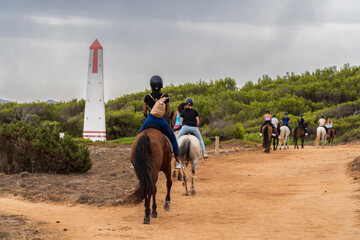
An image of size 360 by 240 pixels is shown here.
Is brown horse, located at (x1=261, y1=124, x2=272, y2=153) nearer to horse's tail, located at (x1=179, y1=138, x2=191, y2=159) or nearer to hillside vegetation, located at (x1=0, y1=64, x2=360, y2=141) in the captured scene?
hillside vegetation, located at (x1=0, y1=64, x2=360, y2=141)

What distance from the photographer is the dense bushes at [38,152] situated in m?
16.9

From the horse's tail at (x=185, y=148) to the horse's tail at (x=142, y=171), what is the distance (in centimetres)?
448

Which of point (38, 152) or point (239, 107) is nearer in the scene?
point (38, 152)

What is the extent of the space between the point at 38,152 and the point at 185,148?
Answer: 6019mm

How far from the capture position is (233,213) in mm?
10422

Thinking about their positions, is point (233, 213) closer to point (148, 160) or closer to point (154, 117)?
point (148, 160)

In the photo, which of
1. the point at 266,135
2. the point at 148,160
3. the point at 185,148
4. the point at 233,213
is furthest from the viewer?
the point at 266,135

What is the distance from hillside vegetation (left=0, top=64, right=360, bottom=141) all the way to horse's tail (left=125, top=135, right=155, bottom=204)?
2909 centimetres

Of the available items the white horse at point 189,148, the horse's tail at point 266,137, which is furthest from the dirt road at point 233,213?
the horse's tail at point 266,137

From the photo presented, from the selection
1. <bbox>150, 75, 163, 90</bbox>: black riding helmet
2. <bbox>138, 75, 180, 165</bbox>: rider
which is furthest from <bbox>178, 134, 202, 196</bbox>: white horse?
<bbox>150, 75, 163, 90</bbox>: black riding helmet

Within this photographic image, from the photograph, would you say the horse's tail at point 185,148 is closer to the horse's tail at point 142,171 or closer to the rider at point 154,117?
the rider at point 154,117

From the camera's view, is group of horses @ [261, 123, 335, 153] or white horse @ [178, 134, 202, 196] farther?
group of horses @ [261, 123, 335, 153]

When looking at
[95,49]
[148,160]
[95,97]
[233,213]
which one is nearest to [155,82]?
[148,160]

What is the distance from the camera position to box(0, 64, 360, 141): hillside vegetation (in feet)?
152
